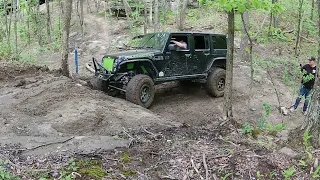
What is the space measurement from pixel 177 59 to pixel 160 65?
63 cm

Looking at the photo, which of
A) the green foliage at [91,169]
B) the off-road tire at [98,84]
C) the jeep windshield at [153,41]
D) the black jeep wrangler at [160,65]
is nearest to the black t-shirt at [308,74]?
the black jeep wrangler at [160,65]

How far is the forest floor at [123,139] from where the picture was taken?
4.22 metres

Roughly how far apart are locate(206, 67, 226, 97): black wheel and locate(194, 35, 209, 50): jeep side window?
78 centimetres

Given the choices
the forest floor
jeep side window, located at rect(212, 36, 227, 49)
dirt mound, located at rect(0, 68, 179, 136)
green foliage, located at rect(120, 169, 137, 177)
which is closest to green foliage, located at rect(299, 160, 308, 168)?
the forest floor

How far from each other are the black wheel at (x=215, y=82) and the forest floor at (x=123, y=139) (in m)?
0.38

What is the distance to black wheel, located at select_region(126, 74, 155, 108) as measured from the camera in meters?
8.37

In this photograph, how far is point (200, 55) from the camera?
1008 centimetres

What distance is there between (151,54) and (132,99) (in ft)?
4.30

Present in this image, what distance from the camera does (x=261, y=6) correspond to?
224 inches

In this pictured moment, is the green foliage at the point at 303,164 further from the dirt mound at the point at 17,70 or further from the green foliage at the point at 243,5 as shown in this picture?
the dirt mound at the point at 17,70

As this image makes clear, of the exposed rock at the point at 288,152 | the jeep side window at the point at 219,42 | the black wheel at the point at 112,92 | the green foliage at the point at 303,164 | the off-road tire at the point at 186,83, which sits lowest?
the off-road tire at the point at 186,83

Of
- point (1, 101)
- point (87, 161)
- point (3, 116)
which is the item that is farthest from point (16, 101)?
point (87, 161)

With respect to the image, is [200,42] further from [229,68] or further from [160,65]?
[229,68]

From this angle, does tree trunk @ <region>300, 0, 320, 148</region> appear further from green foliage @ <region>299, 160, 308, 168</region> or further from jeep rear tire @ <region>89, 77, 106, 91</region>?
jeep rear tire @ <region>89, 77, 106, 91</region>
